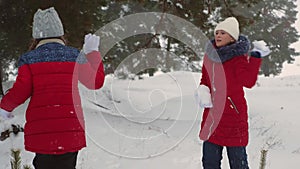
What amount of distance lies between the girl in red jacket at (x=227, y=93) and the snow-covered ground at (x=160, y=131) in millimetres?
1647

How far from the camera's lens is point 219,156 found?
13.3ft

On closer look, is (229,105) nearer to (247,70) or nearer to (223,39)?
(247,70)

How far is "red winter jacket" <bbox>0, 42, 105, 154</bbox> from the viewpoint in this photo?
318cm

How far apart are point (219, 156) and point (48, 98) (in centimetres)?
184

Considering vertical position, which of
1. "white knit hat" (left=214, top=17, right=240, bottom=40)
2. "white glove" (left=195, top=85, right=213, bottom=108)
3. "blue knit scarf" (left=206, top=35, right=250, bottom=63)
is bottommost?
"white glove" (left=195, top=85, right=213, bottom=108)

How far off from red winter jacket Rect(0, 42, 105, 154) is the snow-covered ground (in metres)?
2.55

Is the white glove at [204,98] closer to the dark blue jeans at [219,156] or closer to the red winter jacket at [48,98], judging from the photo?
the dark blue jeans at [219,156]

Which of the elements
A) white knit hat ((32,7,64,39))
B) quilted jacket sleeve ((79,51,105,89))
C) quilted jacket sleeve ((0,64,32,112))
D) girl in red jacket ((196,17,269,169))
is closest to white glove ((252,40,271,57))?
girl in red jacket ((196,17,269,169))

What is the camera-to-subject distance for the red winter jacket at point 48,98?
3176 mm

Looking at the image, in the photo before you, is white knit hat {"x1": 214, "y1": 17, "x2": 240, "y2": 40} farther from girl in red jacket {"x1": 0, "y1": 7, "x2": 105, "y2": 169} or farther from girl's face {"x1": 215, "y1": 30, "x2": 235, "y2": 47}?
girl in red jacket {"x1": 0, "y1": 7, "x2": 105, "y2": 169}

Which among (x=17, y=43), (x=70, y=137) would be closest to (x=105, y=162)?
(x=70, y=137)

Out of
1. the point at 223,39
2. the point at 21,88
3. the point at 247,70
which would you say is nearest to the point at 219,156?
Answer: the point at 247,70

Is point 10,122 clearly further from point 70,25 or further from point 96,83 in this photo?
point 96,83

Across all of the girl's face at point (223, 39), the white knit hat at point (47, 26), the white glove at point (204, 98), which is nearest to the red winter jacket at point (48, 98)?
the white knit hat at point (47, 26)
